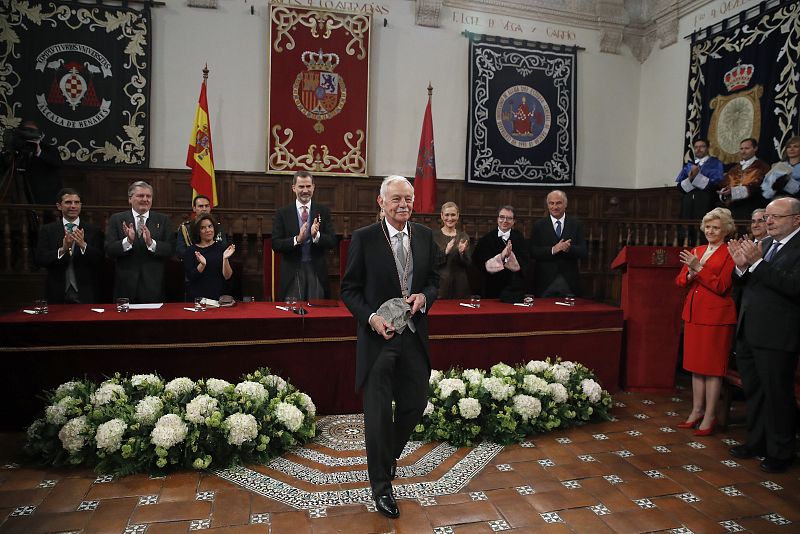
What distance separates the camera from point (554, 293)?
5309 mm

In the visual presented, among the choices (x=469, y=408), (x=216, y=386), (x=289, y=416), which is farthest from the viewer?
(x=469, y=408)

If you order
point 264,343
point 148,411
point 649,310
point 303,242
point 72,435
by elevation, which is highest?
point 303,242

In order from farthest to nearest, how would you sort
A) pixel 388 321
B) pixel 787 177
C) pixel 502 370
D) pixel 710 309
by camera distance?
pixel 787 177 < pixel 502 370 < pixel 710 309 < pixel 388 321

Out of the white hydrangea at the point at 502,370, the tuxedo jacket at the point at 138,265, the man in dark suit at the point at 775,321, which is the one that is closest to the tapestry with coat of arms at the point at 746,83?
the man in dark suit at the point at 775,321

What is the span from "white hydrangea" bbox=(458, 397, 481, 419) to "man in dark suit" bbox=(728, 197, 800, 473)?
1.69m

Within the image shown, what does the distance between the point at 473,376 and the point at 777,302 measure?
187cm

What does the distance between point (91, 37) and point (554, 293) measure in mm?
6521

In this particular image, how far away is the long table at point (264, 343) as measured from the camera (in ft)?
11.5

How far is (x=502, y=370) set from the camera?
402cm

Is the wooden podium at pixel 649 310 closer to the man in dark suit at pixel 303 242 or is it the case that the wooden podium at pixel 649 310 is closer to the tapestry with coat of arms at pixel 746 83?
the man in dark suit at pixel 303 242

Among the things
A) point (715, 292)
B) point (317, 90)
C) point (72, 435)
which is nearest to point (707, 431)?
point (715, 292)

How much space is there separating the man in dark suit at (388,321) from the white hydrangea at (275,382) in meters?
1.14

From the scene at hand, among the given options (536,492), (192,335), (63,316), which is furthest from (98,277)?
(536,492)

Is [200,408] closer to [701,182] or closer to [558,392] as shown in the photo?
[558,392]
